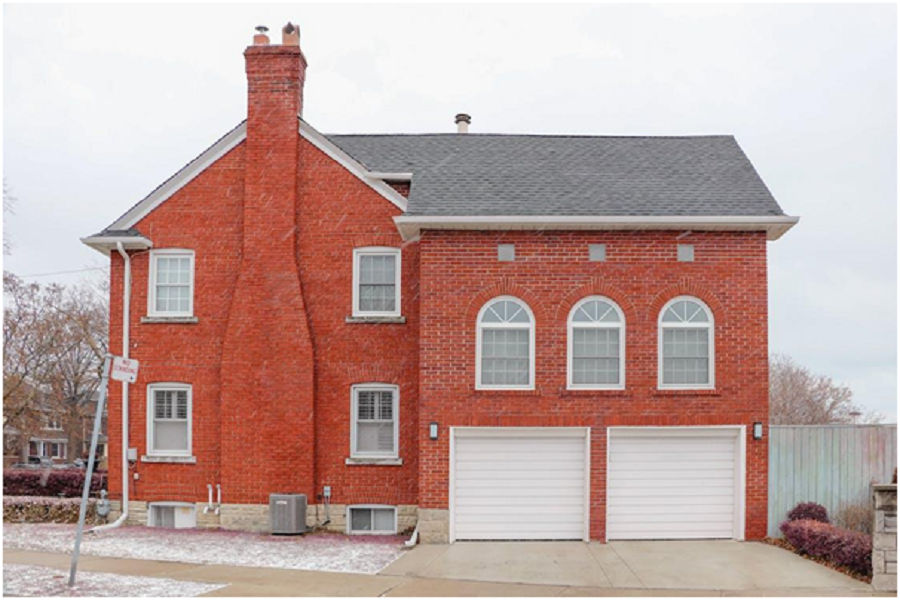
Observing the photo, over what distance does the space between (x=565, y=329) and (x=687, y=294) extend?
2.41 metres

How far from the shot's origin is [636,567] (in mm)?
13961

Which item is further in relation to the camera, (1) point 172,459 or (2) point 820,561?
(1) point 172,459

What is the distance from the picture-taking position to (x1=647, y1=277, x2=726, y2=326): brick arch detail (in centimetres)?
1642

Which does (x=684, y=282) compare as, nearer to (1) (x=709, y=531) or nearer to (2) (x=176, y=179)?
(1) (x=709, y=531)

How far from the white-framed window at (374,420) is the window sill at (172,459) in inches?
133

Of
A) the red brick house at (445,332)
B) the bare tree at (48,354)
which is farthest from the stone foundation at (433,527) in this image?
the bare tree at (48,354)

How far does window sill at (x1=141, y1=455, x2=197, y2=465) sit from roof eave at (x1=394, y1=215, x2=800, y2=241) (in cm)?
664

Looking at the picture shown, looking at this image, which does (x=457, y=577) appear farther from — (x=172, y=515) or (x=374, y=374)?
(x=172, y=515)

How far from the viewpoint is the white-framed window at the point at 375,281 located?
18000mm

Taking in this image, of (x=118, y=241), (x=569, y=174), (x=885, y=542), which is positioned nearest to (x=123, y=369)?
(x=118, y=241)

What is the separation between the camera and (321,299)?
18.0 metres

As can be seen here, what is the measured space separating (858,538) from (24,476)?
20.0m

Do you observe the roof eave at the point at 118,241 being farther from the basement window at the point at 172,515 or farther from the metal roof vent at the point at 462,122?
the metal roof vent at the point at 462,122

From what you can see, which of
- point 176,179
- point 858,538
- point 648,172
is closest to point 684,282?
point 648,172
